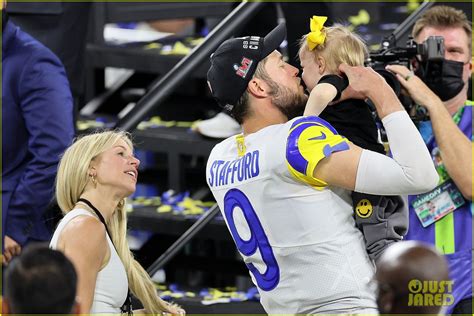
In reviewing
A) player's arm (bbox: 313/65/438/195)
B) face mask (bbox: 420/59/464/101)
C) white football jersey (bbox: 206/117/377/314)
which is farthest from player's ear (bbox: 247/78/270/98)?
face mask (bbox: 420/59/464/101)

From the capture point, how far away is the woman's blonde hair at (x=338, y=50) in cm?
369

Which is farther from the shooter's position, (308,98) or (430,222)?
(430,222)

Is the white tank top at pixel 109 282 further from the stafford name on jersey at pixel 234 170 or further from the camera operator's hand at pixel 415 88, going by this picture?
the camera operator's hand at pixel 415 88

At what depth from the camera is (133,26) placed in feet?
26.9

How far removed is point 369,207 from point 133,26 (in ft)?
16.2

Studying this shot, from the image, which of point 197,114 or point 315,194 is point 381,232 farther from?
point 197,114

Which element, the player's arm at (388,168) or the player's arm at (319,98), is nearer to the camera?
the player's arm at (388,168)

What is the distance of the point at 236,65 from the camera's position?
3641 mm

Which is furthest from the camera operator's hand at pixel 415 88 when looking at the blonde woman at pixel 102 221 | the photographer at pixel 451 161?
the blonde woman at pixel 102 221

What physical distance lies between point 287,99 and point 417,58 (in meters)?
0.91

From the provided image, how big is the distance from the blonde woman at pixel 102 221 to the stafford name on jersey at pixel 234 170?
425mm

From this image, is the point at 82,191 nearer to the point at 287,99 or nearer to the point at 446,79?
the point at 287,99

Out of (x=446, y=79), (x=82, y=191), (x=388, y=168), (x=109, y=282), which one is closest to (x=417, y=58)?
(x=446, y=79)

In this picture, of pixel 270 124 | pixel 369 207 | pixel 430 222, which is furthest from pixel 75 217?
pixel 430 222
